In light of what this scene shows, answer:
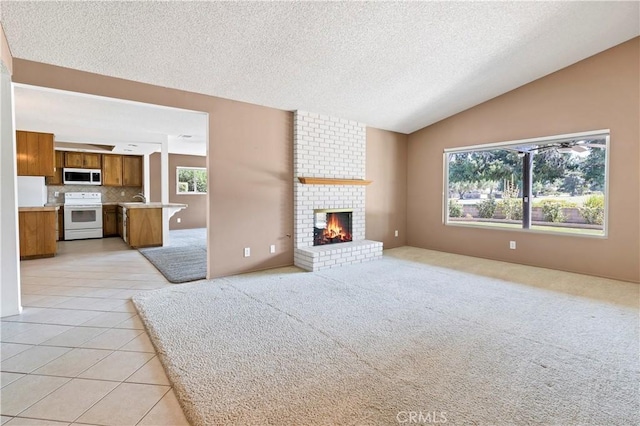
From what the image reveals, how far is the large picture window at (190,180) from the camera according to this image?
30.5ft

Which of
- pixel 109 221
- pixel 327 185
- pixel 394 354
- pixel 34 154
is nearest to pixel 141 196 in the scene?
pixel 109 221

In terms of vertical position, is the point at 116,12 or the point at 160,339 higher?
the point at 116,12

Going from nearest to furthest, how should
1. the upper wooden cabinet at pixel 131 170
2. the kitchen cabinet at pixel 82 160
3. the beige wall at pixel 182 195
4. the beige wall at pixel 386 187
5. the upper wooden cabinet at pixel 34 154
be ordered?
the upper wooden cabinet at pixel 34 154, the beige wall at pixel 386 187, the kitchen cabinet at pixel 82 160, the upper wooden cabinet at pixel 131 170, the beige wall at pixel 182 195

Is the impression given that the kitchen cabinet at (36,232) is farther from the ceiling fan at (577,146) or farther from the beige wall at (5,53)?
the ceiling fan at (577,146)

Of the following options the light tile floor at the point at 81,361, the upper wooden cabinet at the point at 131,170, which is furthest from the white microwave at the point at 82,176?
the light tile floor at the point at 81,361

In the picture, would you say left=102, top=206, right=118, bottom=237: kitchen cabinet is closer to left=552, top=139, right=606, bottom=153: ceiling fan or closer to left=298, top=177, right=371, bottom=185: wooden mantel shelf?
left=298, top=177, right=371, bottom=185: wooden mantel shelf

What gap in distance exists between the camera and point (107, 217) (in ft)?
24.8

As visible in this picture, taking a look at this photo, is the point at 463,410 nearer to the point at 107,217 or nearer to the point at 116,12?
the point at 116,12

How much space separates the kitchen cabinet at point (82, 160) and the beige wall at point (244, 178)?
18.6ft

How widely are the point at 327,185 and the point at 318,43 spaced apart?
2.26 metres

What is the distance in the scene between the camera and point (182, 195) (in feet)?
30.5

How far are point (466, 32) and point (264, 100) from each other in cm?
254

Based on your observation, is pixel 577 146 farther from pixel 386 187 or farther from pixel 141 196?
pixel 141 196

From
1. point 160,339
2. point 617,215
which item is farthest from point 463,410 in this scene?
point 617,215
